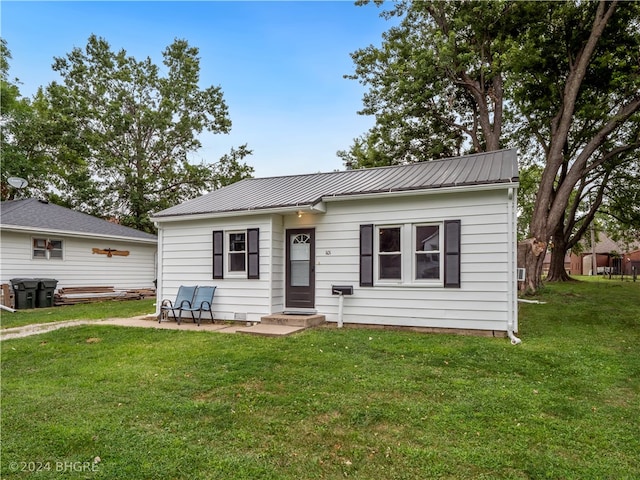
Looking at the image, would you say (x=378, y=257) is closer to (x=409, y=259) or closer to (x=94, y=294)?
(x=409, y=259)

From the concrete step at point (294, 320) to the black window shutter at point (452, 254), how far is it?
2.64m

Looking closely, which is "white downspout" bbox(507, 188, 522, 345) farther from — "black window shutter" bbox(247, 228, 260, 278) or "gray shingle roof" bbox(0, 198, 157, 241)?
"gray shingle roof" bbox(0, 198, 157, 241)

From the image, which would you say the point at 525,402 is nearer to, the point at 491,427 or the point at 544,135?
the point at 491,427

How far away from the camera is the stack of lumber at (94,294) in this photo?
12.7m

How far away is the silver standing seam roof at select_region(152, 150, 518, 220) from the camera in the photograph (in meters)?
7.12

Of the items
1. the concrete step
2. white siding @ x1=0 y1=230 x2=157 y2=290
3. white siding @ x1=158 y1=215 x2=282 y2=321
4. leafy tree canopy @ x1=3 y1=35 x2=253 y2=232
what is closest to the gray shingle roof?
white siding @ x1=0 y1=230 x2=157 y2=290

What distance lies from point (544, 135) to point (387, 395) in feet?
57.8

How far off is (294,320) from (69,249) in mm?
10252

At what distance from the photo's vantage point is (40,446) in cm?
294

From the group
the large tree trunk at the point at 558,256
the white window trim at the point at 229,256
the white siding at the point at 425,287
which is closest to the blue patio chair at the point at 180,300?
the white window trim at the point at 229,256

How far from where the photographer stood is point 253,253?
816 cm

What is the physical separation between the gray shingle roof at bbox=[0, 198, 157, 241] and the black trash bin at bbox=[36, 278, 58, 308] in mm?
1716

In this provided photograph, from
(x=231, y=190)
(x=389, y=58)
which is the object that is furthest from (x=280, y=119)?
(x=231, y=190)

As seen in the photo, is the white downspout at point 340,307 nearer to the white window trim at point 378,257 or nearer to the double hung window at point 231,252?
the white window trim at point 378,257
